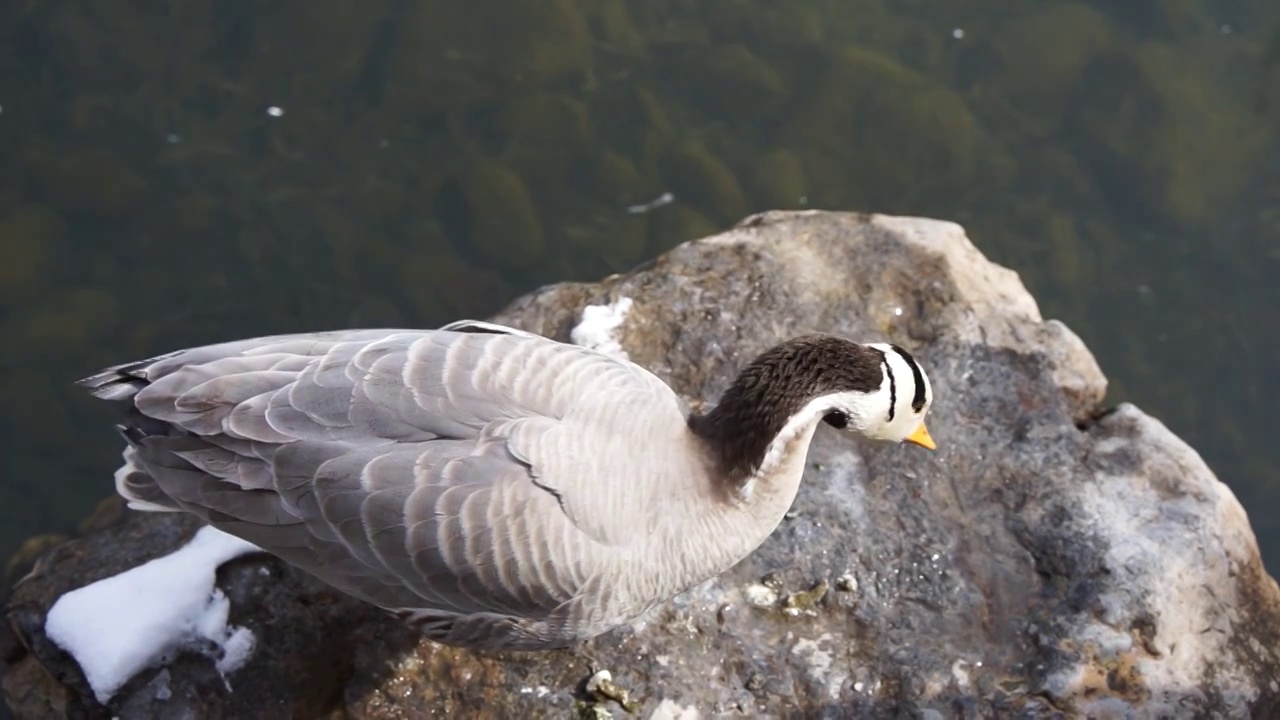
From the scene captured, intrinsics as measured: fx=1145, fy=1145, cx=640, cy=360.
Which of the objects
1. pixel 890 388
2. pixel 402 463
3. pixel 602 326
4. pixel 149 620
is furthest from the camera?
pixel 602 326

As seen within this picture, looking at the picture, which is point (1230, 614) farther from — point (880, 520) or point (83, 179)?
point (83, 179)

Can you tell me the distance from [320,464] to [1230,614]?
301cm

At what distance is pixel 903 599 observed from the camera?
12.8 ft

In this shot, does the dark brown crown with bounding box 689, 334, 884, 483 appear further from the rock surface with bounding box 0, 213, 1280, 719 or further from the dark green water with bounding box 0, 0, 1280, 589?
the dark green water with bounding box 0, 0, 1280, 589

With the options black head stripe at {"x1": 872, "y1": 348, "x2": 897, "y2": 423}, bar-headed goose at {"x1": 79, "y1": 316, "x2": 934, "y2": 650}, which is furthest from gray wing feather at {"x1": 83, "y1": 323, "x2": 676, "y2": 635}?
black head stripe at {"x1": 872, "y1": 348, "x2": 897, "y2": 423}

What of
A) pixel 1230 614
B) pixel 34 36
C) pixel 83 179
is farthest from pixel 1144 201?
pixel 34 36

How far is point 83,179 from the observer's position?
243 inches

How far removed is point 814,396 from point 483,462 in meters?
0.98

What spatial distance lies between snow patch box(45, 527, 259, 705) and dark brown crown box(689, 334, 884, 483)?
1793 mm

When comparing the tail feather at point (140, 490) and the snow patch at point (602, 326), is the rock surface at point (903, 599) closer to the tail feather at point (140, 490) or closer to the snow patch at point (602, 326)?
the snow patch at point (602, 326)

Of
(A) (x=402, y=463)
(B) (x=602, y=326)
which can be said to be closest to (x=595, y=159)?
(B) (x=602, y=326)

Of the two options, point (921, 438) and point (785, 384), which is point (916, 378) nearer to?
point (921, 438)

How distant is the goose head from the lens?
11.0ft

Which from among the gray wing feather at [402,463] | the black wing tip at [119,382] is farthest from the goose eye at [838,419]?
the black wing tip at [119,382]
